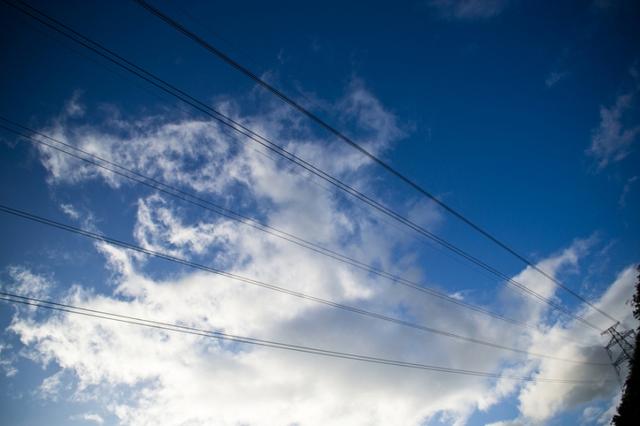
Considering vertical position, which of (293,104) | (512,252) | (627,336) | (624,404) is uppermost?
(293,104)

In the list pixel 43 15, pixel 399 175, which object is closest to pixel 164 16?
pixel 43 15

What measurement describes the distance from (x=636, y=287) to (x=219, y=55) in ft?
86.0

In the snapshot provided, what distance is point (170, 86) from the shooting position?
8.54 metres

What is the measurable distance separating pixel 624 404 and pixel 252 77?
25.8 meters

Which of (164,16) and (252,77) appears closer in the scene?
(164,16)

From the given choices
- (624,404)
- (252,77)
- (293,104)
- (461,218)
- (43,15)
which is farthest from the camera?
(624,404)

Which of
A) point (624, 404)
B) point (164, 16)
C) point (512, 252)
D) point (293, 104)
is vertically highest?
point (164, 16)

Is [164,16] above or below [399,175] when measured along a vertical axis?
above

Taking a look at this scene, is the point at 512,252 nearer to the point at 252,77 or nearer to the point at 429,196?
the point at 429,196

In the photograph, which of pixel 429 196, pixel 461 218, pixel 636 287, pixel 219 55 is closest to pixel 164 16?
pixel 219 55

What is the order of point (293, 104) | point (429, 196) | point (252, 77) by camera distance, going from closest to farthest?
point (252, 77) → point (293, 104) → point (429, 196)

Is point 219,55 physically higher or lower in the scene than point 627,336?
higher

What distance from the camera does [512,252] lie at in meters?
15.7

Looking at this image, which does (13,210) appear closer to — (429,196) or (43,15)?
(43,15)
